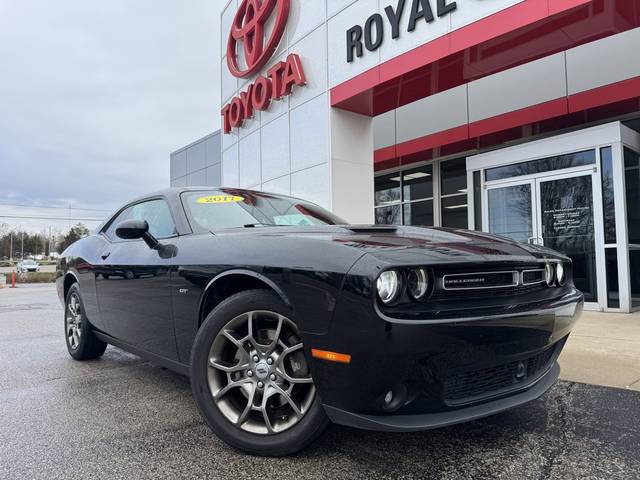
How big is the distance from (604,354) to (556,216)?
4.34 m

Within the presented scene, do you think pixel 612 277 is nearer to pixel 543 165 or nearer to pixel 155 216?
pixel 543 165

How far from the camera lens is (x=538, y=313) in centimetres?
213

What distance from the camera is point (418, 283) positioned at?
75.9 inches

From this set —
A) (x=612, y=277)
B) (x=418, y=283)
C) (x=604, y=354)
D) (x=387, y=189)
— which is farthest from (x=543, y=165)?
(x=418, y=283)

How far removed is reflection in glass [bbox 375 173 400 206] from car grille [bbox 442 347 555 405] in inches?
434

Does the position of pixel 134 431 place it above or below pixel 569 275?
below

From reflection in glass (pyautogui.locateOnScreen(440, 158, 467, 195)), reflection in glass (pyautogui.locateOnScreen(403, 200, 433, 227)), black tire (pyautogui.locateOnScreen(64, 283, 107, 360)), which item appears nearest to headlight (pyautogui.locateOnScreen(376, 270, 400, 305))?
black tire (pyautogui.locateOnScreen(64, 283, 107, 360))

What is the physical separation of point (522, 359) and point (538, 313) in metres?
0.22

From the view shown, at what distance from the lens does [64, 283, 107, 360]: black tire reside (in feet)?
13.6

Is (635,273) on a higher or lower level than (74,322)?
higher

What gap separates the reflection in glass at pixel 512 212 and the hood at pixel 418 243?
647cm

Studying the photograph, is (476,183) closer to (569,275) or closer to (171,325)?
(569,275)

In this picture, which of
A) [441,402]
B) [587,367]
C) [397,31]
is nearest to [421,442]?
[441,402]

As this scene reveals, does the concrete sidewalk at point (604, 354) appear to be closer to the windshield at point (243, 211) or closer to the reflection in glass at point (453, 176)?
the windshield at point (243, 211)
